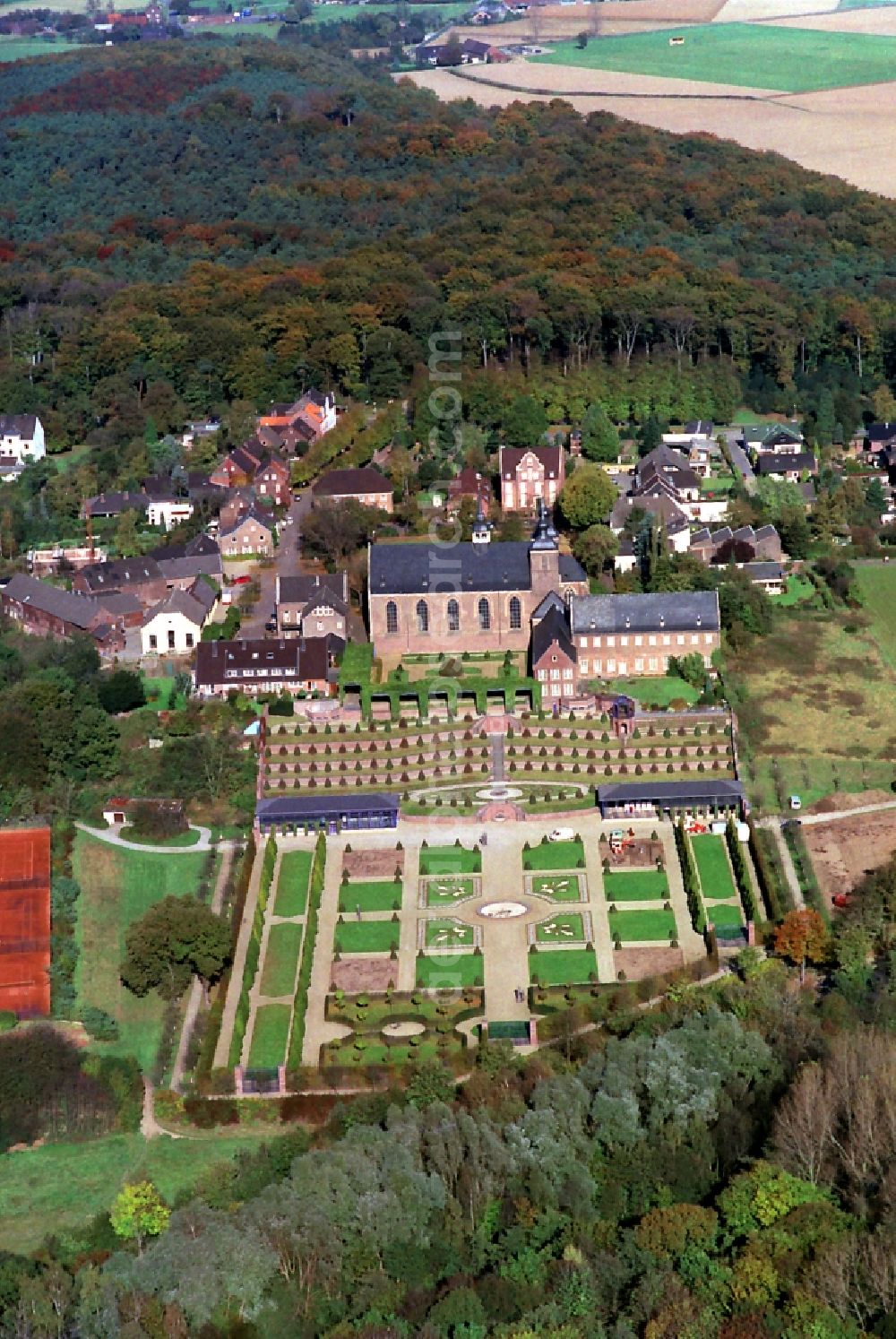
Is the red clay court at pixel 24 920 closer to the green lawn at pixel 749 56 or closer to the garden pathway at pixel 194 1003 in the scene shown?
the garden pathway at pixel 194 1003

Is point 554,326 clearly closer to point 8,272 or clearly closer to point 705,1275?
point 8,272

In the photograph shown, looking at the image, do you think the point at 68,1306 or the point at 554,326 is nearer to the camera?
the point at 68,1306

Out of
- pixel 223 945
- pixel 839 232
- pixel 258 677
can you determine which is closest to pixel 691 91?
pixel 839 232

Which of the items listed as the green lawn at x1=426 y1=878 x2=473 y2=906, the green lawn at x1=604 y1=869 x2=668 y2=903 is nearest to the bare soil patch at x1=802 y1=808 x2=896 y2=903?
the green lawn at x1=604 y1=869 x2=668 y2=903

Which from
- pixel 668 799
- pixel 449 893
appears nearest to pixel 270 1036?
pixel 449 893

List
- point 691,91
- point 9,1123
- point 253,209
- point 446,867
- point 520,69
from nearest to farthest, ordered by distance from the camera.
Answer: point 9,1123, point 446,867, point 253,209, point 691,91, point 520,69

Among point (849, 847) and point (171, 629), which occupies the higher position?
point (171, 629)

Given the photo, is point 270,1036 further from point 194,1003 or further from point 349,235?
point 349,235

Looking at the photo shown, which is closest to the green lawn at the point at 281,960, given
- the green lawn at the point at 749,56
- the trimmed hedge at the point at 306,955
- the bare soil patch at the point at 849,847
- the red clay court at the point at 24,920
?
the trimmed hedge at the point at 306,955
